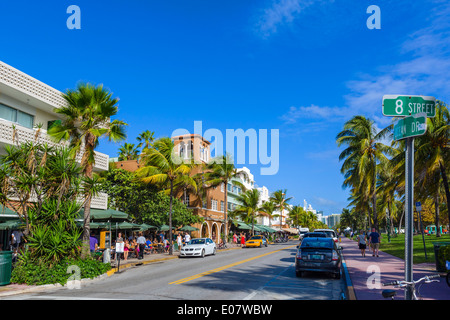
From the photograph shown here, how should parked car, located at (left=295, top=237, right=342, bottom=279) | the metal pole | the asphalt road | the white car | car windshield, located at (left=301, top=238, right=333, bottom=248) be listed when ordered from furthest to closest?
the white car < car windshield, located at (left=301, top=238, right=333, bottom=248) < parked car, located at (left=295, top=237, right=342, bottom=279) < the asphalt road < the metal pole

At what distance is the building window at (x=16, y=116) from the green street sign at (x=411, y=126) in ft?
72.0

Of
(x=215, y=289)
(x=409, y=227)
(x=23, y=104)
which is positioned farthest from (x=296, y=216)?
(x=409, y=227)

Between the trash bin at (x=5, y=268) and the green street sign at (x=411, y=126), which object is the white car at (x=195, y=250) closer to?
the trash bin at (x=5, y=268)

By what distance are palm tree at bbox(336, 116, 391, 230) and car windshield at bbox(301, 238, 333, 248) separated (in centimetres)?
1991

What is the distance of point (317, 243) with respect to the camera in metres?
14.6

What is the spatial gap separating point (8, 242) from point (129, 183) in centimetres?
1651

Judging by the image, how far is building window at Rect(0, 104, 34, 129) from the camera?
20927mm

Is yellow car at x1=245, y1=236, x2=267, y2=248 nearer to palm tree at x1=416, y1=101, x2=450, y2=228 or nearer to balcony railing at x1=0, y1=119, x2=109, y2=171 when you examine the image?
palm tree at x1=416, y1=101, x2=450, y2=228

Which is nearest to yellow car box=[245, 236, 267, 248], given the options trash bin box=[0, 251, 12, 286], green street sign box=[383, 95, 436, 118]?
trash bin box=[0, 251, 12, 286]

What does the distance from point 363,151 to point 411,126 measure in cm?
3302

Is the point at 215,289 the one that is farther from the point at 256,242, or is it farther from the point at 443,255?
the point at 256,242

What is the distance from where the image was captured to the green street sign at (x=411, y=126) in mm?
4047
